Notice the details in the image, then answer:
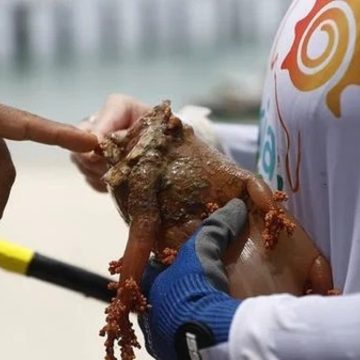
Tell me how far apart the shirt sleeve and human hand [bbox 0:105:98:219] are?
0.15 m

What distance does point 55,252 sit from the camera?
134 centimetres

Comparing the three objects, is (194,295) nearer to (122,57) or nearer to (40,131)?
(40,131)

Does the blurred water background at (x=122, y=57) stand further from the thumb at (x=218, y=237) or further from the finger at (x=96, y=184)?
the thumb at (x=218, y=237)

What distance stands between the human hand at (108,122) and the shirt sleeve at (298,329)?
29 cm

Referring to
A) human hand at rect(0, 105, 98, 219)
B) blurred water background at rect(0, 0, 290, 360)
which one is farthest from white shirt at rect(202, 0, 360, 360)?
blurred water background at rect(0, 0, 290, 360)

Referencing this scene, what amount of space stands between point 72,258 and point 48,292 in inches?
6.5

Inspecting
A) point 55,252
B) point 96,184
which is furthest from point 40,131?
point 55,252

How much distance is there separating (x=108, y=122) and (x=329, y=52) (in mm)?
266

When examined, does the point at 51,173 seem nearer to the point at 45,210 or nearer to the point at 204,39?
the point at 45,210

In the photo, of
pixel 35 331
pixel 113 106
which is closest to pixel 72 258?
pixel 35 331

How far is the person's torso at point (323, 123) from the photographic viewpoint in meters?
0.47

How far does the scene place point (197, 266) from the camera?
0.44 m

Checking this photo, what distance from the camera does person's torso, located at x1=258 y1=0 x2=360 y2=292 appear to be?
0.47m

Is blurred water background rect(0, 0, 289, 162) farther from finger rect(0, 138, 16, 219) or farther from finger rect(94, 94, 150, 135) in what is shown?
finger rect(0, 138, 16, 219)
